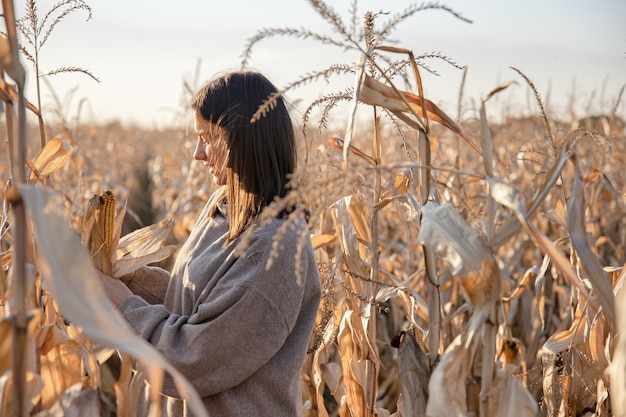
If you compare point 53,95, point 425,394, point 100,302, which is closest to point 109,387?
point 53,95

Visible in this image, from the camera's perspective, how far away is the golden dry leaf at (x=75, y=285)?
90cm

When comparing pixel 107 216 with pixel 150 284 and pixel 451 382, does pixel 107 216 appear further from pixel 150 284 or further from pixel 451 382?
pixel 451 382

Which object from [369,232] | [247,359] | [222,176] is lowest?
[247,359]

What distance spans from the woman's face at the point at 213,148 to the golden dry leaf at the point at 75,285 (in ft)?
2.35

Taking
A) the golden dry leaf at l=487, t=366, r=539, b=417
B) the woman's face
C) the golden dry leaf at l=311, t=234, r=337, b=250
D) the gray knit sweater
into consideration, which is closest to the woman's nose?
the woman's face

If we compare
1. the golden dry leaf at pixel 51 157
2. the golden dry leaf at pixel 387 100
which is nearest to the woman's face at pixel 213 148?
the golden dry leaf at pixel 51 157

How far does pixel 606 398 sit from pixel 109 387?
215 cm

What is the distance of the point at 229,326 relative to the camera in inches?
Answer: 58.1

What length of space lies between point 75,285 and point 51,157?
817mm

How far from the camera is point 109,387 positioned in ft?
10.3

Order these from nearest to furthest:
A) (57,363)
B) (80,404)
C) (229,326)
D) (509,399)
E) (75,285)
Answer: (75,285) < (80,404) < (509,399) < (57,363) < (229,326)

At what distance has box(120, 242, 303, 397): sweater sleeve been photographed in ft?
4.84

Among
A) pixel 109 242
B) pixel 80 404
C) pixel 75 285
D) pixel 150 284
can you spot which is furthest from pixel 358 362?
pixel 75 285

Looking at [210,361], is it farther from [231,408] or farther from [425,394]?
[425,394]
